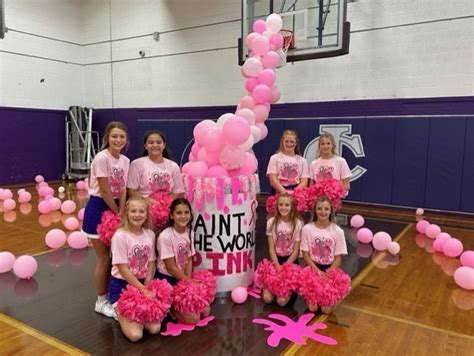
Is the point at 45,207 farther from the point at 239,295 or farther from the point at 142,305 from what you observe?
the point at 142,305

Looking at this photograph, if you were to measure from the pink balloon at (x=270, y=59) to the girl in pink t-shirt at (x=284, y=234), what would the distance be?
7.07 feet

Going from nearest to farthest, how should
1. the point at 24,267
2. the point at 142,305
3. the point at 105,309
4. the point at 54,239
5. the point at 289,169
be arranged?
1. the point at 142,305
2. the point at 105,309
3. the point at 24,267
4. the point at 289,169
5. the point at 54,239

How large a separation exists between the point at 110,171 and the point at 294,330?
1.64m

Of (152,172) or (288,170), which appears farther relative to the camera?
(288,170)

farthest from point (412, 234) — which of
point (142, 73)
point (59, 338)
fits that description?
point (142, 73)

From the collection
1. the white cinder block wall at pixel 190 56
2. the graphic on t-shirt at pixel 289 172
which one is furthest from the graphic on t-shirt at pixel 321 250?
the white cinder block wall at pixel 190 56

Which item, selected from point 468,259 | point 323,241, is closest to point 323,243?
point 323,241

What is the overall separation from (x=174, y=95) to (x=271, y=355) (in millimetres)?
7821

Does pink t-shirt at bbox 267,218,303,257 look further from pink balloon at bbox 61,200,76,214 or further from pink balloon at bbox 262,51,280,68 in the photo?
pink balloon at bbox 61,200,76,214

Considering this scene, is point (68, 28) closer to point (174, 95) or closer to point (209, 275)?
point (174, 95)

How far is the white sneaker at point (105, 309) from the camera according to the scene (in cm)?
271

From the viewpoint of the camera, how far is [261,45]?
4.59 meters

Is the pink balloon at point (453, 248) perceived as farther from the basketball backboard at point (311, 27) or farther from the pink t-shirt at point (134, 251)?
the basketball backboard at point (311, 27)

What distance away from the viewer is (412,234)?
16.4 feet
